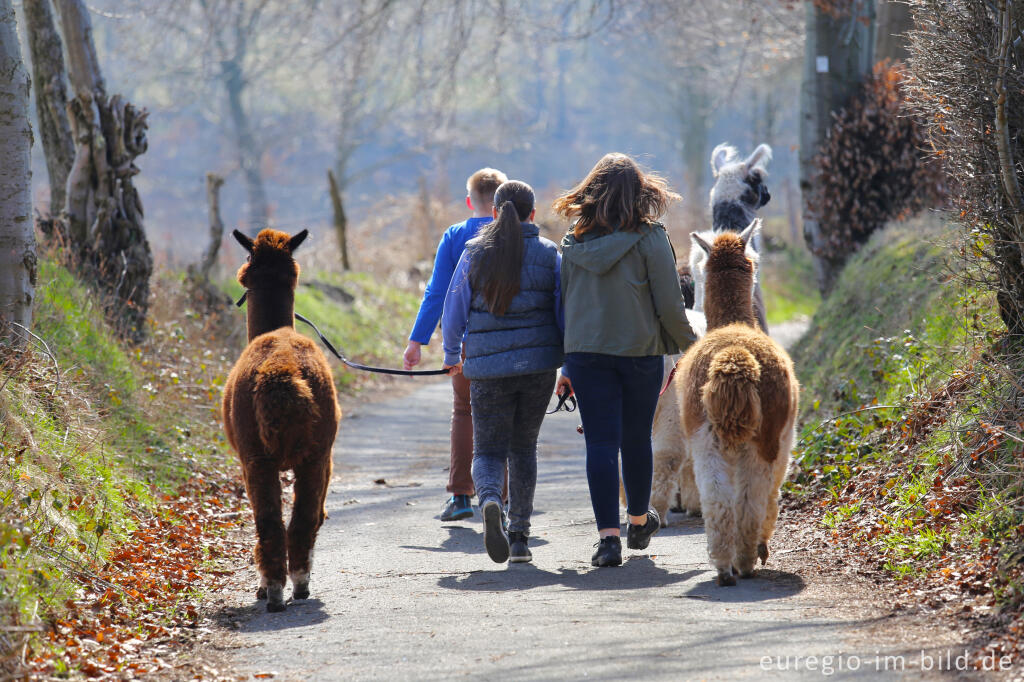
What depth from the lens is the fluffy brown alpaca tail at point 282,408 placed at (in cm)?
504

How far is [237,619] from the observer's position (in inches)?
201

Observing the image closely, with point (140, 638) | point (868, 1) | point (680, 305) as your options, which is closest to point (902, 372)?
point (680, 305)

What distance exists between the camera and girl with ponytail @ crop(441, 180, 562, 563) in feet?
19.2

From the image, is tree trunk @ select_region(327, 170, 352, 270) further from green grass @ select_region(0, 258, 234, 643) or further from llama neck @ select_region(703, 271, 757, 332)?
llama neck @ select_region(703, 271, 757, 332)

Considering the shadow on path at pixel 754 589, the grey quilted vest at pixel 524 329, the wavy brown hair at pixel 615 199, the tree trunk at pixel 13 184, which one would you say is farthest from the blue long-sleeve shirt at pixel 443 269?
the tree trunk at pixel 13 184

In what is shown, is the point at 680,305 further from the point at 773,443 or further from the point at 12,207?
the point at 12,207

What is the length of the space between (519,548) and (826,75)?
379 inches

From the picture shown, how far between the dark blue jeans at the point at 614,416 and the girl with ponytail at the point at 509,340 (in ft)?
0.93

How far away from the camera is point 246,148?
37.6 meters

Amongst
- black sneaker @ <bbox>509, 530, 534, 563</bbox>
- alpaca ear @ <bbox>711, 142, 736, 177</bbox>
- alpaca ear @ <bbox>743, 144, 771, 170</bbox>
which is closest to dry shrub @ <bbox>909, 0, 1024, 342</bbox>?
alpaca ear @ <bbox>743, 144, 771, 170</bbox>

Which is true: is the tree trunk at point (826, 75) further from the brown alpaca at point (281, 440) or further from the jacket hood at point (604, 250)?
the brown alpaca at point (281, 440)

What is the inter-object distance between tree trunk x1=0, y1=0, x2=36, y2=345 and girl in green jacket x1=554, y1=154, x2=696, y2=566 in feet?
12.9

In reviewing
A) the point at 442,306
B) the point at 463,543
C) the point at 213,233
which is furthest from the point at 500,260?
the point at 213,233

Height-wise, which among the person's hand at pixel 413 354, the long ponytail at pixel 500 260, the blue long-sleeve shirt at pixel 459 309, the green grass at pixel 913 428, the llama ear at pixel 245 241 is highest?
the llama ear at pixel 245 241
